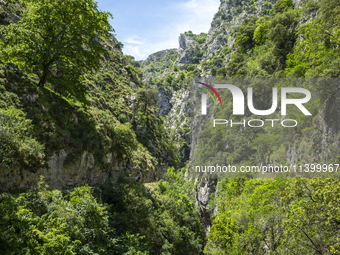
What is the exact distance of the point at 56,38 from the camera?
46.6ft

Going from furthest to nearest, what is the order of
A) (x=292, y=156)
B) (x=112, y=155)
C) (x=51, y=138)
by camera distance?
(x=112, y=155), (x=292, y=156), (x=51, y=138)

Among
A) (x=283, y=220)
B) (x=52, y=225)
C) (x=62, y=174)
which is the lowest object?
(x=283, y=220)

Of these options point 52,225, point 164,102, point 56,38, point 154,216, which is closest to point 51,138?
point 52,225

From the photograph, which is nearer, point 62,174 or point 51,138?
point 51,138

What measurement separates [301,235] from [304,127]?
9986 millimetres

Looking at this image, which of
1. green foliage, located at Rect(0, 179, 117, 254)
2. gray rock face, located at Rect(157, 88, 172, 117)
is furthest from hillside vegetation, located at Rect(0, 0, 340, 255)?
gray rock face, located at Rect(157, 88, 172, 117)

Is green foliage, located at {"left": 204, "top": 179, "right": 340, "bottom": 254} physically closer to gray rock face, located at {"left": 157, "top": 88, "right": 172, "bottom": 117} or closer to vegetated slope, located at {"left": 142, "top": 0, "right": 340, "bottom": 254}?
vegetated slope, located at {"left": 142, "top": 0, "right": 340, "bottom": 254}

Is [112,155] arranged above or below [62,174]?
above

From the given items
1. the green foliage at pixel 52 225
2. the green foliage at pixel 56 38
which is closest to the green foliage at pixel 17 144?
the green foliage at pixel 52 225

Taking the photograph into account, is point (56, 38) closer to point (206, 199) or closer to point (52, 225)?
point (52, 225)

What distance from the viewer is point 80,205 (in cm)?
1048

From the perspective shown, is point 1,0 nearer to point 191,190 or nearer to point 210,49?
point 191,190

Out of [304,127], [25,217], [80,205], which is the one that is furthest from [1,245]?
[304,127]

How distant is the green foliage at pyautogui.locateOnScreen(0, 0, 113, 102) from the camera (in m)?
12.3
